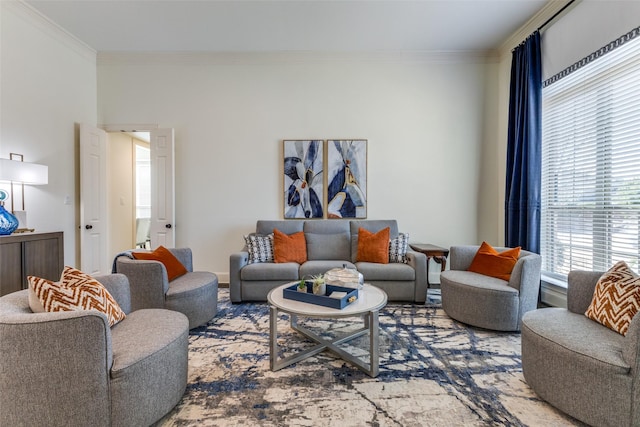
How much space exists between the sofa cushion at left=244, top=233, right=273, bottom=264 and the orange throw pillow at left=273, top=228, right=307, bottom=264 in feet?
0.25

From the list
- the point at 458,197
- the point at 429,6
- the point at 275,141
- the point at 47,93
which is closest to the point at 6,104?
the point at 47,93

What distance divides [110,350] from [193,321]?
4.37 ft

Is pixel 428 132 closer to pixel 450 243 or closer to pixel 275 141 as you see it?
pixel 450 243

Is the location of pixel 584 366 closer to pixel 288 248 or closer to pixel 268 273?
pixel 268 273

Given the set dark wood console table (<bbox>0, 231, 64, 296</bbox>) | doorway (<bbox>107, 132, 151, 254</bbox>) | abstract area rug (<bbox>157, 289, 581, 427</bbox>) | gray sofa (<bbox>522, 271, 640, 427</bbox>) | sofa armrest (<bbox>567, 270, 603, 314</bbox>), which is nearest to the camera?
gray sofa (<bbox>522, 271, 640, 427</bbox>)

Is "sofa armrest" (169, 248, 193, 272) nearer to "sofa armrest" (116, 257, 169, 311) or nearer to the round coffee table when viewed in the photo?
"sofa armrest" (116, 257, 169, 311)

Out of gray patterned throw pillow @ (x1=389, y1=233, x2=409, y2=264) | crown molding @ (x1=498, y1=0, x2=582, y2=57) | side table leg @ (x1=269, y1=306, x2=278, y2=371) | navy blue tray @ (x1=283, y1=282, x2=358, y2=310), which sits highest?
crown molding @ (x1=498, y1=0, x2=582, y2=57)

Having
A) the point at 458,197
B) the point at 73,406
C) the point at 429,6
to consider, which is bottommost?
the point at 73,406

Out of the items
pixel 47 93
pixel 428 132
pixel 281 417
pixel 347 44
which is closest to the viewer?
pixel 281 417

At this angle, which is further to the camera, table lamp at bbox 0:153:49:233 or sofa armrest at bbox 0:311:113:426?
table lamp at bbox 0:153:49:233

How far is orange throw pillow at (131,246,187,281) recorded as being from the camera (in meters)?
2.66

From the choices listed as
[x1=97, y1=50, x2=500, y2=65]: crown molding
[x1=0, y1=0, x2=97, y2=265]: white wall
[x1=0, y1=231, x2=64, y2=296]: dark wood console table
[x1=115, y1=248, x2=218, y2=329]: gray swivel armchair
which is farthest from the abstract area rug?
[x1=97, y1=50, x2=500, y2=65]: crown molding

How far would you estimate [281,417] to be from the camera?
1.54 metres

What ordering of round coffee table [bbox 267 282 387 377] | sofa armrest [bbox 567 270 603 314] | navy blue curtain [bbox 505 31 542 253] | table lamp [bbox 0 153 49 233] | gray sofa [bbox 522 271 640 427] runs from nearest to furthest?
gray sofa [bbox 522 271 640 427] → round coffee table [bbox 267 282 387 377] → sofa armrest [bbox 567 270 603 314] → table lamp [bbox 0 153 49 233] → navy blue curtain [bbox 505 31 542 253]
